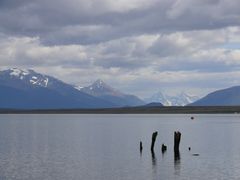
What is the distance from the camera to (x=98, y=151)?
73.8 meters

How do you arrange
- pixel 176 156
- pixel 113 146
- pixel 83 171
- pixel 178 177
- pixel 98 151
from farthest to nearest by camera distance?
pixel 113 146 < pixel 98 151 < pixel 176 156 < pixel 83 171 < pixel 178 177

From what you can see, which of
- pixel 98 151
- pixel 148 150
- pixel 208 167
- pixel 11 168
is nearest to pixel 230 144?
pixel 148 150

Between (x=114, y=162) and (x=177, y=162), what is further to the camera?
(x=177, y=162)

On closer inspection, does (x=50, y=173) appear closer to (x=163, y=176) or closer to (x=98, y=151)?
(x=163, y=176)

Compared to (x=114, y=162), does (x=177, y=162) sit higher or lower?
lower

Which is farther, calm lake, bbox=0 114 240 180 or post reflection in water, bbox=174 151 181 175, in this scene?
post reflection in water, bbox=174 151 181 175

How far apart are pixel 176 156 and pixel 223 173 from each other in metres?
16.2

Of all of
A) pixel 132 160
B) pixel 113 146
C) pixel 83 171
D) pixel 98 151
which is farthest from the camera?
pixel 113 146

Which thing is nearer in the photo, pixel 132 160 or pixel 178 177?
pixel 178 177

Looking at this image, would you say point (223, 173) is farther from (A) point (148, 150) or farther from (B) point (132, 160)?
(A) point (148, 150)

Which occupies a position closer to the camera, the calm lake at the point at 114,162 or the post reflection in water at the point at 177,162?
the calm lake at the point at 114,162

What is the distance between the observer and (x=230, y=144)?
8462 centimetres

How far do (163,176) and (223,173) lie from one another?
251 inches


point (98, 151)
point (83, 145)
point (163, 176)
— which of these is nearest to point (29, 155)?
point (98, 151)
